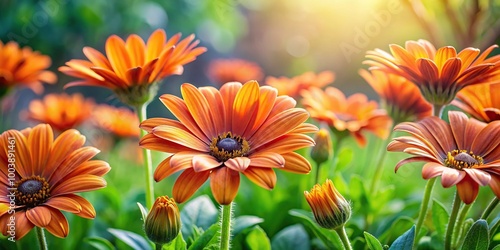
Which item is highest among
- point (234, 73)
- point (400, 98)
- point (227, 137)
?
point (234, 73)

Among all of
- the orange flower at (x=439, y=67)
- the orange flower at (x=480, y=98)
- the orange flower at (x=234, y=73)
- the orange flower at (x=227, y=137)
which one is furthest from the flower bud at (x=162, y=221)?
the orange flower at (x=234, y=73)

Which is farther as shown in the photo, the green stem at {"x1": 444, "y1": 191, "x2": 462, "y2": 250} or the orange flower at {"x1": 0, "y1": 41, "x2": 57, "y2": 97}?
the orange flower at {"x1": 0, "y1": 41, "x2": 57, "y2": 97}

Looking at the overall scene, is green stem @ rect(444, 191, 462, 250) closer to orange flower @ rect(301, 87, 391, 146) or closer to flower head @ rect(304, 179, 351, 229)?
flower head @ rect(304, 179, 351, 229)

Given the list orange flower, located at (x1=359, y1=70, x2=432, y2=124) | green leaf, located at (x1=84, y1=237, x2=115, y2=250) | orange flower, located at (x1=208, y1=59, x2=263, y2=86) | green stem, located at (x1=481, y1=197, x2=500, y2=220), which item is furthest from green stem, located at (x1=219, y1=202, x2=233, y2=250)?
orange flower, located at (x1=208, y1=59, x2=263, y2=86)

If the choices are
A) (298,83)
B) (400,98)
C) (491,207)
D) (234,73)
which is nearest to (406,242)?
(491,207)

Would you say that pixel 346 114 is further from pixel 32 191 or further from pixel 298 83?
pixel 32 191

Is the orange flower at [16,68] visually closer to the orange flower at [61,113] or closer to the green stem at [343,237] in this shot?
the orange flower at [61,113]
